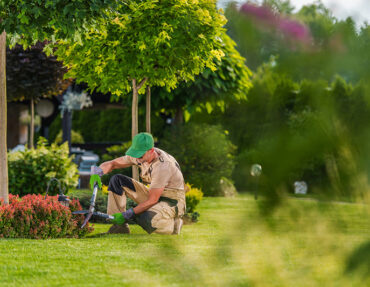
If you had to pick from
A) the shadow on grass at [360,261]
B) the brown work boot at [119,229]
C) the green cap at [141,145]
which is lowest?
the brown work boot at [119,229]

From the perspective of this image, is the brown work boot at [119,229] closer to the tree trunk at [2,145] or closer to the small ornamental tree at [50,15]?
the tree trunk at [2,145]

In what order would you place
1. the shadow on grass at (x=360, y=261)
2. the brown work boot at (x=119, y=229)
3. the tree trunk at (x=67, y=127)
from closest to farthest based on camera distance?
the shadow on grass at (x=360, y=261)
the brown work boot at (x=119, y=229)
the tree trunk at (x=67, y=127)

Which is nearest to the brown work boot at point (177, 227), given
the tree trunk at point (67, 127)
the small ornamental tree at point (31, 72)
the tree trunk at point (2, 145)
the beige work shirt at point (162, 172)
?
the beige work shirt at point (162, 172)

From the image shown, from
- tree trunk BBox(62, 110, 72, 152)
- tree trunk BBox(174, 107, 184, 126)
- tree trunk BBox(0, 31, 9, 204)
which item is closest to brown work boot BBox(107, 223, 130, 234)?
tree trunk BBox(0, 31, 9, 204)

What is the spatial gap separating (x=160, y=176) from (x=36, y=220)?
1.44m

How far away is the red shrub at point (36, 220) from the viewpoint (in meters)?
5.60

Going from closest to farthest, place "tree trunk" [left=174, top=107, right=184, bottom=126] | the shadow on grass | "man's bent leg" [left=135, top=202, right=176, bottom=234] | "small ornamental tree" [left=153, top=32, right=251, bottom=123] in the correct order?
the shadow on grass, "man's bent leg" [left=135, top=202, right=176, bottom=234], "small ornamental tree" [left=153, top=32, right=251, bottom=123], "tree trunk" [left=174, top=107, right=184, bottom=126]

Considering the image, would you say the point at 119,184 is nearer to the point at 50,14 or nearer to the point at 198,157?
the point at 50,14

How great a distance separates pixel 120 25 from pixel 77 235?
2878 mm

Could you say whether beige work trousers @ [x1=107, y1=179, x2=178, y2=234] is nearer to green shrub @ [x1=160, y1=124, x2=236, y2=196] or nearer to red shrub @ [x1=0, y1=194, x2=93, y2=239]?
red shrub @ [x1=0, y1=194, x2=93, y2=239]

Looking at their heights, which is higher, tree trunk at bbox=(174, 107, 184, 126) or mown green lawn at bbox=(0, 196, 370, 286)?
tree trunk at bbox=(174, 107, 184, 126)

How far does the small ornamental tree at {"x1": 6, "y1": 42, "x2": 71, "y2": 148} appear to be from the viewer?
12305 millimetres

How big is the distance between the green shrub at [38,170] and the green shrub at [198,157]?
13.2 ft

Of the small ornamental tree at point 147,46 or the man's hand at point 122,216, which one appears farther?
the small ornamental tree at point 147,46
